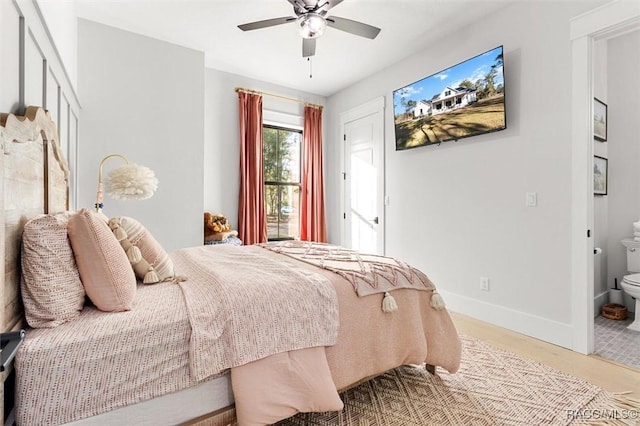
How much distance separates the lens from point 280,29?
Result: 10.3 ft

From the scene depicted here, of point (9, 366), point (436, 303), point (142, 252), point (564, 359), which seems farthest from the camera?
point (564, 359)

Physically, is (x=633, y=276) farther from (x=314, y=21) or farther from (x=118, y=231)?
Result: (x=118, y=231)

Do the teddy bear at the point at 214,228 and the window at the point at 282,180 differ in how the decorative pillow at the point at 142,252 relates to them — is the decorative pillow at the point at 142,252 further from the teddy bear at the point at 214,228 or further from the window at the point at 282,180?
the window at the point at 282,180

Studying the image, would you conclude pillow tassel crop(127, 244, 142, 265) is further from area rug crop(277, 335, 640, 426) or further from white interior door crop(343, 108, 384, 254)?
white interior door crop(343, 108, 384, 254)

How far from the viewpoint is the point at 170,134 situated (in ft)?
11.1

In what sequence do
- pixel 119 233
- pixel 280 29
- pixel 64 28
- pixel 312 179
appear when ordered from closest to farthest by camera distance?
pixel 119 233
pixel 64 28
pixel 280 29
pixel 312 179

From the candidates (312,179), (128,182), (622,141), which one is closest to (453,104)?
(622,141)

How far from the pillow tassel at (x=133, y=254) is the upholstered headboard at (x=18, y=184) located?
1.27 feet

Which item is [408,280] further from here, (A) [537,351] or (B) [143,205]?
(B) [143,205]

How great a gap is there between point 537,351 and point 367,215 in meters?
2.44

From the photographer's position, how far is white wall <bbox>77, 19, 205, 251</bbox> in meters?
2.99

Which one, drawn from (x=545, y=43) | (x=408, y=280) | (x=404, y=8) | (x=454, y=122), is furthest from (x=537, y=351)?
(x=404, y=8)

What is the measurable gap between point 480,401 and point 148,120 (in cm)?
362

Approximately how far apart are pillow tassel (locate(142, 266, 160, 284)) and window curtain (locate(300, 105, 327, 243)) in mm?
3265
